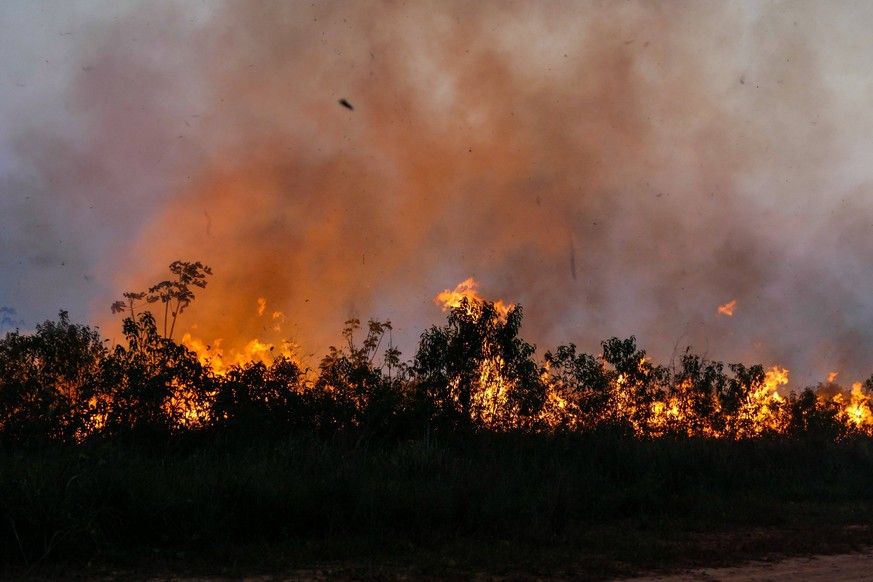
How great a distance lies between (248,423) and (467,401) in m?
6.45

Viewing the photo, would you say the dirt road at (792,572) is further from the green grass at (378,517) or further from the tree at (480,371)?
the tree at (480,371)

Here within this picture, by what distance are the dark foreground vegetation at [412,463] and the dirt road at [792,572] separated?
0.72m

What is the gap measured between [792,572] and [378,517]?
223 inches

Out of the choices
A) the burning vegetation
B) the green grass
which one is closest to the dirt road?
the green grass

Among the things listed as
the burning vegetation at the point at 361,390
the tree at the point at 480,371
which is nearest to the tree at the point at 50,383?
the burning vegetation at the point at 361,390

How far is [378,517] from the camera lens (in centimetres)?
1088

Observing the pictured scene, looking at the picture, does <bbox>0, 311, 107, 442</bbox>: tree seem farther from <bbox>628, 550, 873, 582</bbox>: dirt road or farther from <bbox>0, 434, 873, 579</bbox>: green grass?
<bbox>628, 550, 873, 582</bbox>: dirt road

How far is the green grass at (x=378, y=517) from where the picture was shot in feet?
29.4

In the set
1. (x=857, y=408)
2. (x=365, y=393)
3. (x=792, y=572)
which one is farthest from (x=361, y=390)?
(x=857, y=408)

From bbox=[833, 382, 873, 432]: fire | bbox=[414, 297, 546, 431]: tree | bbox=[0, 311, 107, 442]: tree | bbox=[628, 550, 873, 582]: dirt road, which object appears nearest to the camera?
bbox=[628, 550, 873, 582]: dirt road

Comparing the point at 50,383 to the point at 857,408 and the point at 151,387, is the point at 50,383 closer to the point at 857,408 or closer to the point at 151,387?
the point at 151,387

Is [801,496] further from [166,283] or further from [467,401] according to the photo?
[166,283]

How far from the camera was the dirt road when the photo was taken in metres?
8.55

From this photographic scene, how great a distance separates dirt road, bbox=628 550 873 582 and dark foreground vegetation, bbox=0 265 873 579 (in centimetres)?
72
